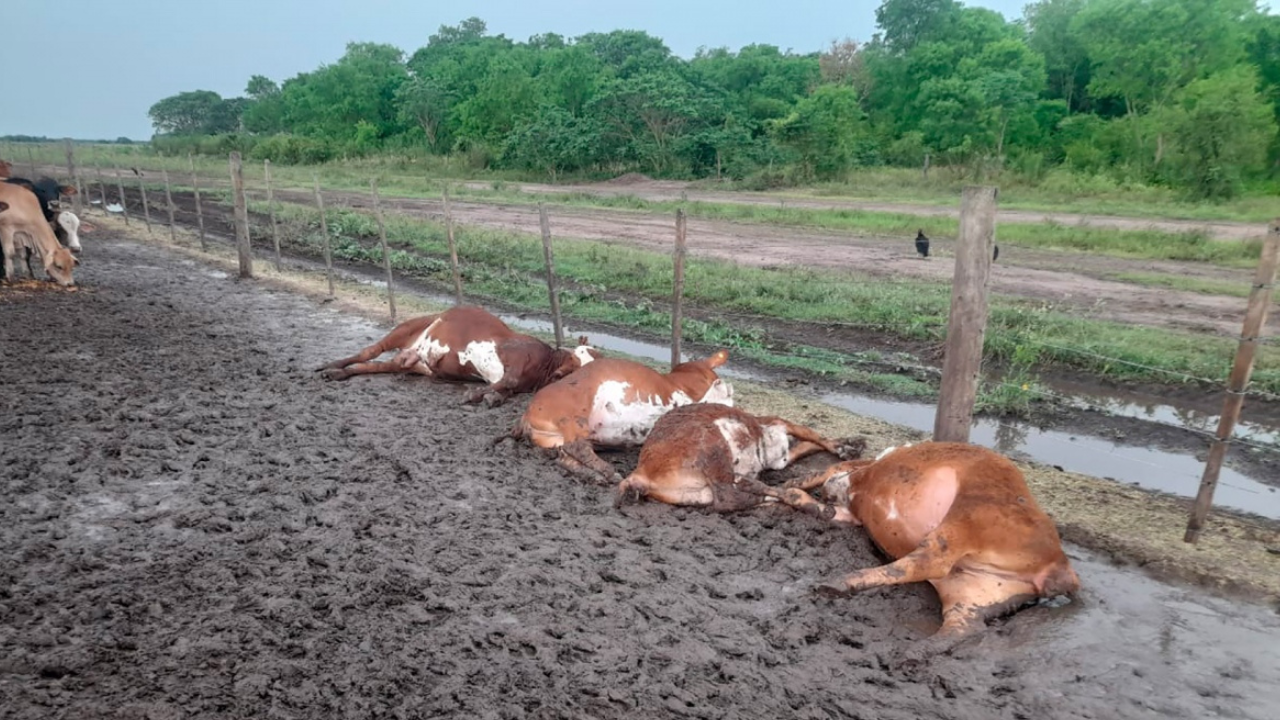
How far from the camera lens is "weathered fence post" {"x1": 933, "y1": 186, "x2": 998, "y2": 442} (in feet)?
15.7

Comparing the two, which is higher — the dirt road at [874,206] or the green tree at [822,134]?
the green tree at [822,134]

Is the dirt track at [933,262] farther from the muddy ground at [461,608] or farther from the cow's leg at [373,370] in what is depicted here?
the cow's leg at [373,370]

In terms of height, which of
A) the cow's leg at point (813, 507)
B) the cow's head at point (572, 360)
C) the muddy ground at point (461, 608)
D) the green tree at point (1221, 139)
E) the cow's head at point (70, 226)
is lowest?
the muddy ground at point (461, 608)

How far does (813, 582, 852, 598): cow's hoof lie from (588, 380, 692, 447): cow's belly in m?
1.81

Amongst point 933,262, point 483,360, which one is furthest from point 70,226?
point 933,262

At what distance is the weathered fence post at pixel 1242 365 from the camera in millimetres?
4020

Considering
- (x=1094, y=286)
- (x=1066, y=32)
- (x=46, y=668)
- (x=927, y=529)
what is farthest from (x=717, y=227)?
(x=1066, y=32)

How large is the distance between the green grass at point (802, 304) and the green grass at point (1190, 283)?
3341 mm

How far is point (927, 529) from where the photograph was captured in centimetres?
389

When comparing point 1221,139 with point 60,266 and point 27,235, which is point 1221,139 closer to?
point 60,266

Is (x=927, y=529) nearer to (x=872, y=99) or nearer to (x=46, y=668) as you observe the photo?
(x=46, y=668)

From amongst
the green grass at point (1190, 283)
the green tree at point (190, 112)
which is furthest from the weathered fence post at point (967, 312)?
the green tree at point (190, 112)

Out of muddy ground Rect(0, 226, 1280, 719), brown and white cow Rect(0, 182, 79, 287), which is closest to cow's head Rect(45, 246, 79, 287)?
brown and white cow Rect(0, 182, 79, 287)

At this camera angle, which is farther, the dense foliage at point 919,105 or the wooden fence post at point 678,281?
the dense foliage at point 919,105
